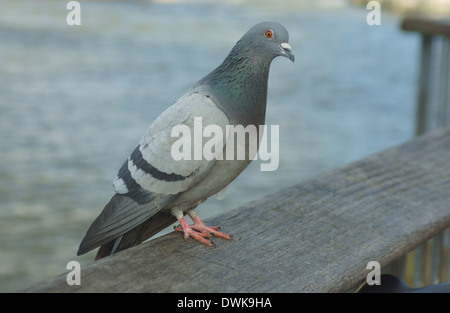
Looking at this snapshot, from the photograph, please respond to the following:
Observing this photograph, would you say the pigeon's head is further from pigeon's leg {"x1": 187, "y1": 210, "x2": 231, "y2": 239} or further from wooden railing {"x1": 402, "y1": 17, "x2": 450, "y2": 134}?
wooden railing {"x1": 402, "y1": 17, "x2": 450, "y2": 134}

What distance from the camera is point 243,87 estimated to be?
5.25ft

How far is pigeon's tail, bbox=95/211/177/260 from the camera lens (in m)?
1.62

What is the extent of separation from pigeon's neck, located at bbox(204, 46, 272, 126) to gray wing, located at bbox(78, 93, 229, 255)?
4 cm

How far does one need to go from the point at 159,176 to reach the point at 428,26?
2.07 m

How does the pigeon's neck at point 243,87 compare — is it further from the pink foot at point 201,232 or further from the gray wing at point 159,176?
the pink foot at point 201,232

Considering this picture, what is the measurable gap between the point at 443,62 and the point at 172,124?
2.11 metres

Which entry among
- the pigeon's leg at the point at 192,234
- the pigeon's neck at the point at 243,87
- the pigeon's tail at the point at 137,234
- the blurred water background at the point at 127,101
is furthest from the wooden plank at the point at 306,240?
the blurred water background at the point at 127,101

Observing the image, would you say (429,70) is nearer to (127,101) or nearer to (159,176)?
(159,176)

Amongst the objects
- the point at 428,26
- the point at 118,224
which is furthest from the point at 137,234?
the point at 428,26

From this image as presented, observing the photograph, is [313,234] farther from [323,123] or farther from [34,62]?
[34,62]

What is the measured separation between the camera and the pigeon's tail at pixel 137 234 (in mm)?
1620

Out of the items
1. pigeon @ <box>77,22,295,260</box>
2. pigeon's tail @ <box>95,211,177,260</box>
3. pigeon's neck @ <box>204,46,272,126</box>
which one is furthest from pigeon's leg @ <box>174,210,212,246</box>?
pigeon's neck @ <box>204,46,272,126</box>

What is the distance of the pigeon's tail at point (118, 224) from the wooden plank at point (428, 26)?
78.5 inches
